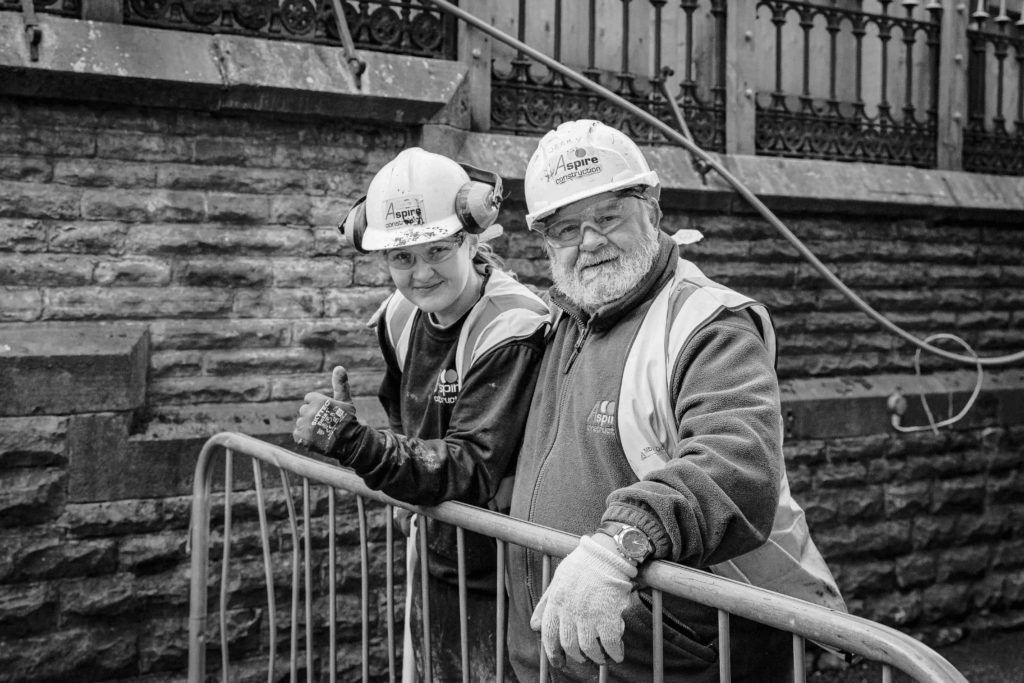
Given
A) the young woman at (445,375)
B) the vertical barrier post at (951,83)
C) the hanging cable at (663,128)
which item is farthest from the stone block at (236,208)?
the vertical barrier post at (951,83)

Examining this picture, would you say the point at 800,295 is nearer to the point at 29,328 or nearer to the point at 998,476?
the point at 998,476

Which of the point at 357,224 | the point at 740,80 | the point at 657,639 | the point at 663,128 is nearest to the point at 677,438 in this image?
the point at 657,639

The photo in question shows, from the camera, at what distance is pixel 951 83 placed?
801cm

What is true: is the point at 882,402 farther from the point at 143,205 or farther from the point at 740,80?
the point at 143,205

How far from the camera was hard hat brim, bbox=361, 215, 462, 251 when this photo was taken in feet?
9.93

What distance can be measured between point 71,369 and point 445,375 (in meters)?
2.61

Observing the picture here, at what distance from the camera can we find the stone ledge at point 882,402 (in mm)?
7141

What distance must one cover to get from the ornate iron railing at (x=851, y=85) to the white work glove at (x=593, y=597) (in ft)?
18.8

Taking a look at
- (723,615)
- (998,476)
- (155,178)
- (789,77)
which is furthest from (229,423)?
(998,476)

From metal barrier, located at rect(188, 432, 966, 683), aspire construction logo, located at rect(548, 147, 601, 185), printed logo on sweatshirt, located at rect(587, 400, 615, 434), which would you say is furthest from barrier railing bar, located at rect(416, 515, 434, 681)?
aspire construction logo, located at rect(548, 147, 601, 185)

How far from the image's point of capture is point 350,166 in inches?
225

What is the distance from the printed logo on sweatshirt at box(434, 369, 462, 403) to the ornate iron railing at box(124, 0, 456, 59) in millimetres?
3083

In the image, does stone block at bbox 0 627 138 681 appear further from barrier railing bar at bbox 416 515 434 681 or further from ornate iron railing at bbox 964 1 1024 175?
ornate iron railing at bbox 964 1 1024 175

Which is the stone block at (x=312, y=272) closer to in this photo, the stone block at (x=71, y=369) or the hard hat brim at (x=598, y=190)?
the stone block at (x=71, y=369)
